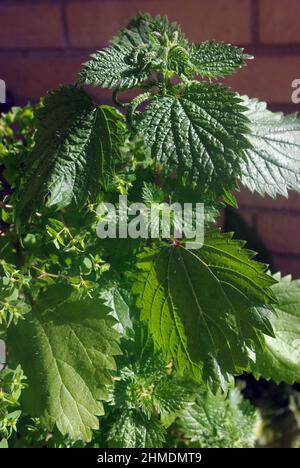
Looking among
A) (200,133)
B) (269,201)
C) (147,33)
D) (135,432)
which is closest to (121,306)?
(135,432)

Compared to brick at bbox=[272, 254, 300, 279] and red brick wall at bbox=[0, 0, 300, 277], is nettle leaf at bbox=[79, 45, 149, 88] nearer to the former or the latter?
red brick wall at bbox=[0, 0, 300, 277]

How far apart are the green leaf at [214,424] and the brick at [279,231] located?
0.66m

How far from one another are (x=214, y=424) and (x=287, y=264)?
73 centimetres

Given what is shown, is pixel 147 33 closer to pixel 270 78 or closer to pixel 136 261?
pixel 136 261

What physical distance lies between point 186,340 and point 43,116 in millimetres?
374

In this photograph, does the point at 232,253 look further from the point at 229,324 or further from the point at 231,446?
the point at 231,446

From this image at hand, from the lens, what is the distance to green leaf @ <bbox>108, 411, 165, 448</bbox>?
96 cm

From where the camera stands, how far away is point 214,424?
3.67 ft

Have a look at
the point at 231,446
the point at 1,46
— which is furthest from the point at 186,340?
the point at 1,46

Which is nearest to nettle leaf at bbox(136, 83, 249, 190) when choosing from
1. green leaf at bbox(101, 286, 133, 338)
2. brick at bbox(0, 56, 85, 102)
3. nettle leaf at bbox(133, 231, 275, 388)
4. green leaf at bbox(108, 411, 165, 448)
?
nettle leaf at bbox(133, 231, 275, 388)

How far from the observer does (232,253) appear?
0.88 meters

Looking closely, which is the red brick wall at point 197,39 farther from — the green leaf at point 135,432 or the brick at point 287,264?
the green leaf at point 135,432

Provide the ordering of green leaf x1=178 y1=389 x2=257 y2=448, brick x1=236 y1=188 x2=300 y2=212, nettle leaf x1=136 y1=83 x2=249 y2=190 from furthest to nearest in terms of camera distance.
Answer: brick x1=236 y1=188 x2=300 y2=212 < green leaf x1=178 y1=389 x2=257 y2=448 < nettle leaf x1=136 y1=83 x2=249 y2=190

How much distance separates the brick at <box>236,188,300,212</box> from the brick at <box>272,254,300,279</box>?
0.46 feet
